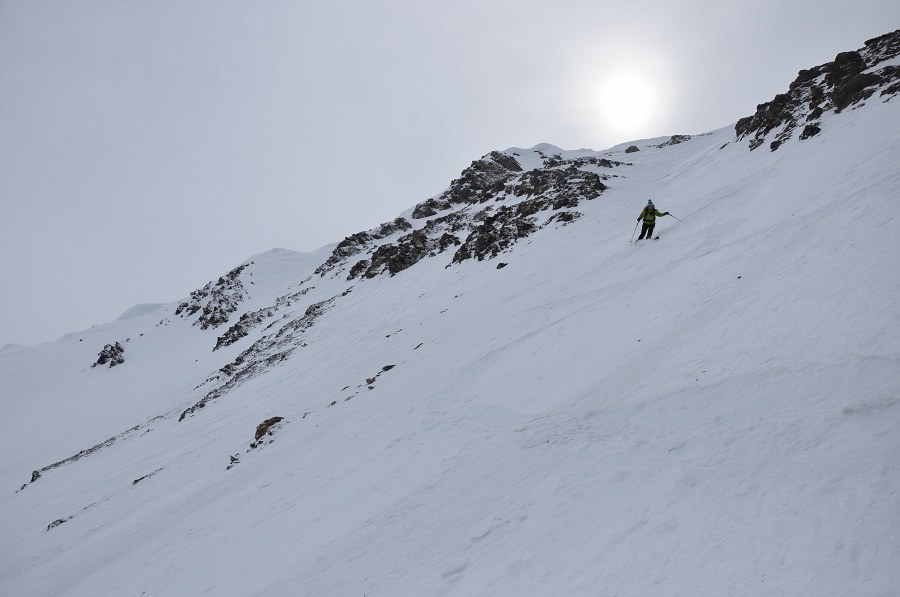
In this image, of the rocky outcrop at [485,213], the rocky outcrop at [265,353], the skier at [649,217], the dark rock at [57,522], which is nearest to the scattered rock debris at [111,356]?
the rocky outcrop at [485,213]

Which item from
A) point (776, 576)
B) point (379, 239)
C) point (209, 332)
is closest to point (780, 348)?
point (776, 576)

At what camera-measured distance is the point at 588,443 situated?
781cm

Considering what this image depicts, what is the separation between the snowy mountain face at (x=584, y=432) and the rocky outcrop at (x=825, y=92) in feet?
0.69

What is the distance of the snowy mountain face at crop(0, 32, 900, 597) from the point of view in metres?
5.26

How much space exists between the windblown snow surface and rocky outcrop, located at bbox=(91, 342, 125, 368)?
92.8ft

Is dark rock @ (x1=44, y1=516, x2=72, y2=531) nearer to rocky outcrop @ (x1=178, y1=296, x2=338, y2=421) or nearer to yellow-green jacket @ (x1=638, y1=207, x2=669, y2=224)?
rocky outcrop @ (x1=178, y1=296, x2=338, y2=421)

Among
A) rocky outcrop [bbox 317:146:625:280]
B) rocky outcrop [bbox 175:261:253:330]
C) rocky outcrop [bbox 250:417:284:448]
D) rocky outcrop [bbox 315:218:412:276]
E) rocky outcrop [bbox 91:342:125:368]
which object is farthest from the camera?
rocky outcrop [bbox 175:261:253:330]

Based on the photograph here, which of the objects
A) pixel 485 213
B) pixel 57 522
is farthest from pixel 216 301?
pixel 57 522

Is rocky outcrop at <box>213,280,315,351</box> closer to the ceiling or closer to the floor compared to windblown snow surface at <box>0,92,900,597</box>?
closer to the ceiling

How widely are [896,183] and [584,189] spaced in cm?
2409

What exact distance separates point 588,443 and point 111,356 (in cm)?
5735

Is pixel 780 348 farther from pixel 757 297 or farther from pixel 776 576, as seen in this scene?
pixel 776 576

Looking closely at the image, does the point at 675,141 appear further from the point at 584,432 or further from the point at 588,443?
the point at 588,443

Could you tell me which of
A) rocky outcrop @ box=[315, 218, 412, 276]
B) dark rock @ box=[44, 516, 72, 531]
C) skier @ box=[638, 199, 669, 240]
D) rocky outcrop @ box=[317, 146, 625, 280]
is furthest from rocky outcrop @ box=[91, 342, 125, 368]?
skier @ box=[638, 199, 669, 240]
